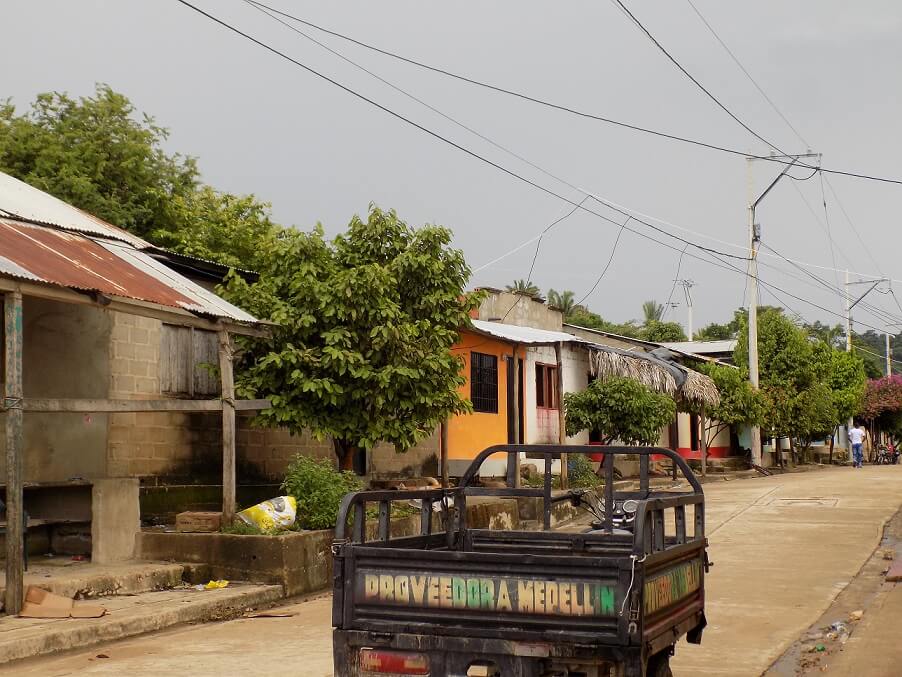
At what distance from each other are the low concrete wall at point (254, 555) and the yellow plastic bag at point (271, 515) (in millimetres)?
287

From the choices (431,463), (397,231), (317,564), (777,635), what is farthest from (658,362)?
(777,635)

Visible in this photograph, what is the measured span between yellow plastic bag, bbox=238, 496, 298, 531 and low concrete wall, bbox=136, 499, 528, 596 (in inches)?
11.3

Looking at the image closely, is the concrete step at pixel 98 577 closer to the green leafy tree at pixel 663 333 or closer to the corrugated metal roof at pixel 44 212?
the corrugated metal roof at pixel 44 212

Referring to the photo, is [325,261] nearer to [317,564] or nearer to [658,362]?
[317,564]

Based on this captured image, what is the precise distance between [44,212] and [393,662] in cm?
919

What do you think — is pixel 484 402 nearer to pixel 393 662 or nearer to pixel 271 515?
pixel 271 515

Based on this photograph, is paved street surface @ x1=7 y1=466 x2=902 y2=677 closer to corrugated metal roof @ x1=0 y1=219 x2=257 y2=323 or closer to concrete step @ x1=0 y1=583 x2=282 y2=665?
concrete step @ x1=0 y1=583 x2=282 y2=665

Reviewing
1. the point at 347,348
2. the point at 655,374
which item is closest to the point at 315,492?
the point at 347,348

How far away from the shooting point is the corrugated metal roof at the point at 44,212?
12.0m

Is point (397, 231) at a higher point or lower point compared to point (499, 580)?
higher

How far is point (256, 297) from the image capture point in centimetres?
1424

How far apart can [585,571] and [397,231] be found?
1059 cm

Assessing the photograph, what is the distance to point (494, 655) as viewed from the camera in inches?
204

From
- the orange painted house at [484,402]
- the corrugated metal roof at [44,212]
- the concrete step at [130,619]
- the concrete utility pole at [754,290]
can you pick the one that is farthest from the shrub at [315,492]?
the concrete utility pole at [754,290]
